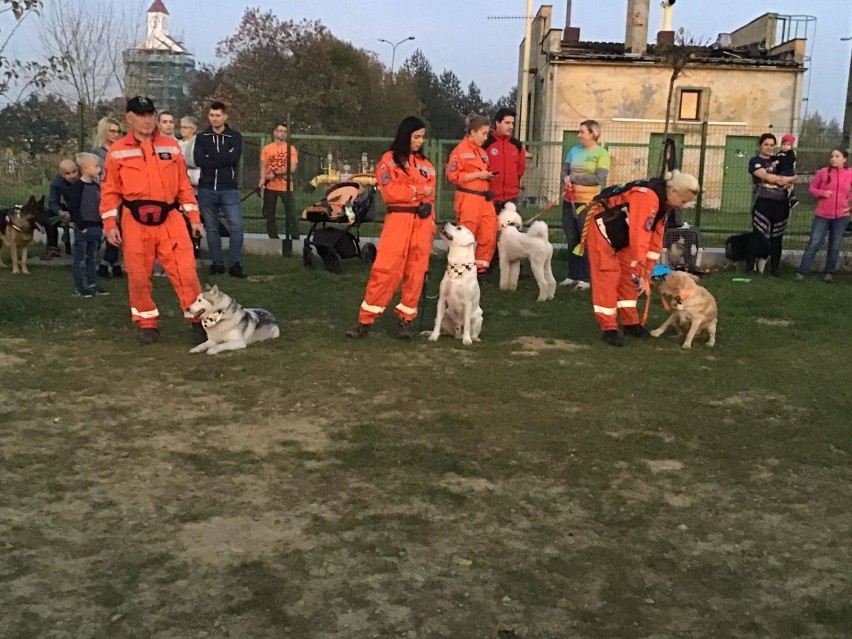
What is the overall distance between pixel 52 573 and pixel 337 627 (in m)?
1.10

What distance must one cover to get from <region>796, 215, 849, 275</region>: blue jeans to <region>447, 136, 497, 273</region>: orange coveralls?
452 cm

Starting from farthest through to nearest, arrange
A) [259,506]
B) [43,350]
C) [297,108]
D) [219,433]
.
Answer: [297,108]
[43,350]
[219,433]
[259,506]

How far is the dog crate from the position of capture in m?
10.5

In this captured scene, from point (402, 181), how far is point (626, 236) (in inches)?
73.9

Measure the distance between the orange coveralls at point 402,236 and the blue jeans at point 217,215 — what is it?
371 centimetres

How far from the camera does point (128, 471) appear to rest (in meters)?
3.80

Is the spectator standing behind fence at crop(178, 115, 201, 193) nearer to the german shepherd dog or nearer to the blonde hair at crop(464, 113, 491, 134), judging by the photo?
the german shepherd dog

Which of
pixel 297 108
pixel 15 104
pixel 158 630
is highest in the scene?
pixel 297 108

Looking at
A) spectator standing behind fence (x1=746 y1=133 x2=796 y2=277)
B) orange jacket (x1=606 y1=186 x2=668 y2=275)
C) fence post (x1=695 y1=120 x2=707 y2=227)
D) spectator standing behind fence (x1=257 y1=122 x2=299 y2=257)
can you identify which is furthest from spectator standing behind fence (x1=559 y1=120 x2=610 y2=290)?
spectator standing behind fence (x1=257 y1=122 x2=299 y2=257)

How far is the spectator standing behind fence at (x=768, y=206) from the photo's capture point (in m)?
10.2

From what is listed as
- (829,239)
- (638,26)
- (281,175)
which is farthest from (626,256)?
(638,26)

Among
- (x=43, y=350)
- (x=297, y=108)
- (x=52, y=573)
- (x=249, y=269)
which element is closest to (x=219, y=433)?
(x=52, y=573)

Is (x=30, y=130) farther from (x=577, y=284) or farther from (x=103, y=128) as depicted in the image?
(x=577, y=284)

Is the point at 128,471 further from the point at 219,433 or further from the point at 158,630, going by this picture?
the point at 158,630
